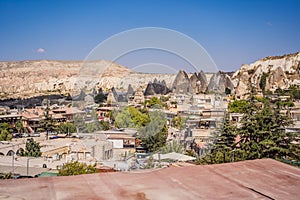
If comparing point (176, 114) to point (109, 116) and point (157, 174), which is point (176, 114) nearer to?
point (109, 116)

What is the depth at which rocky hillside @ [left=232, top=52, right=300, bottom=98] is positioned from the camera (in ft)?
101

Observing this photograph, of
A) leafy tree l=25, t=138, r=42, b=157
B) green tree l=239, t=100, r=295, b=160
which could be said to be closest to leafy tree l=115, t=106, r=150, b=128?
green tree l=239, t=100, r=295, b=160

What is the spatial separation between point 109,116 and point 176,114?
571 mm

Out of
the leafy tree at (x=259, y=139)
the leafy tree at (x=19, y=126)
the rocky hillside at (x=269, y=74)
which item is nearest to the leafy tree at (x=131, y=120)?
the leafy tree at (x=259, y=139)

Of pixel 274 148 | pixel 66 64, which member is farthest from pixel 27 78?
pixel 274 148

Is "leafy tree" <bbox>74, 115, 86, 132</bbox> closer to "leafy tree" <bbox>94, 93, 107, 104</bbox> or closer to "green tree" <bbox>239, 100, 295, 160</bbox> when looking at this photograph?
"leafy tree" <bbox>94, 93, 107, 104</bbox>

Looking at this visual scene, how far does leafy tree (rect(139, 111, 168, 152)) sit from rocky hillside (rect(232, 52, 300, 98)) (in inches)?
1054

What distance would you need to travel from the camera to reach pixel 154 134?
1.85 metres

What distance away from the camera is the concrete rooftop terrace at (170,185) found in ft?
2.39

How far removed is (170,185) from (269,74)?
3454 cm

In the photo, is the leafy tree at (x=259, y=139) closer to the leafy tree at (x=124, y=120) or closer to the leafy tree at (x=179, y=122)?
the leafy tree at (x=179, y=122)

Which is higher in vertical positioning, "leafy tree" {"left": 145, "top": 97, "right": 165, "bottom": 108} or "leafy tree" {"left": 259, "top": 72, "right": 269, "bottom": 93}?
"leafy tree" {"left": 259, "top": 72, "right": 269, "bottom": 93}

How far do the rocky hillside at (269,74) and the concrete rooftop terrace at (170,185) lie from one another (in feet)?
91.2

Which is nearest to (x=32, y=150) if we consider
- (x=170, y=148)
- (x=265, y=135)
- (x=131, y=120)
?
(x=265, y=135)
